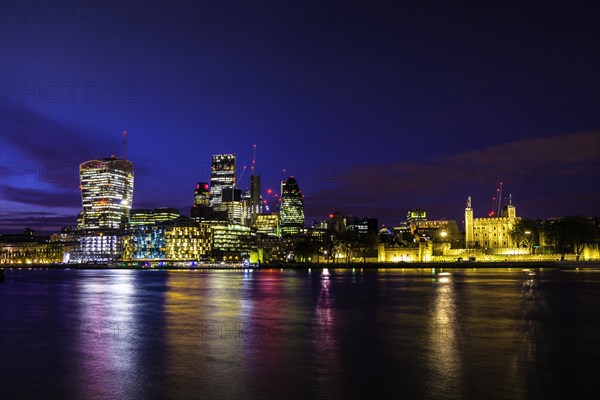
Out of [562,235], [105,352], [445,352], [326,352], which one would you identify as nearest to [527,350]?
[445,352]

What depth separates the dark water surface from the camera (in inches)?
707

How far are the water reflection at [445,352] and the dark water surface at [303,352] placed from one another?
56 millimetres

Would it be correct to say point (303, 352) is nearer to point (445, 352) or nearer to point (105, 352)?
point (445, 352)

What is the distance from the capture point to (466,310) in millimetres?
41219

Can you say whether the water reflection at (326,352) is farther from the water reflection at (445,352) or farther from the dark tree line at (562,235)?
the dark tree line at (562,235)

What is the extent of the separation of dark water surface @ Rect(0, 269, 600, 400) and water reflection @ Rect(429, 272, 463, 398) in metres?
0.06

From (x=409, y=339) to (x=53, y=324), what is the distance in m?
21.8

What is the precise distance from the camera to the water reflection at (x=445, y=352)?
1812 centimetres

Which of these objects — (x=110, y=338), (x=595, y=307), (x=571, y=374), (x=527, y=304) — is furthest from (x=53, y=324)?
(x=595, y=307)

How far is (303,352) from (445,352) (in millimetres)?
5748

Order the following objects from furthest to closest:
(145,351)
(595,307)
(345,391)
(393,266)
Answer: (393,266) < (595,307) < (145,351) < (345,391)

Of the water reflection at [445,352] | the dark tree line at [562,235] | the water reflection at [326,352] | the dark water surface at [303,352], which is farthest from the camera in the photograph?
the dark tree line at [562,235]

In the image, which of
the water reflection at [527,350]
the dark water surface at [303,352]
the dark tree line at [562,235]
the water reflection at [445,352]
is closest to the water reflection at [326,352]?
the dark water surface at [303,352]

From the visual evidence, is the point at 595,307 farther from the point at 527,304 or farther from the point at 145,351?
the point at 145,351
